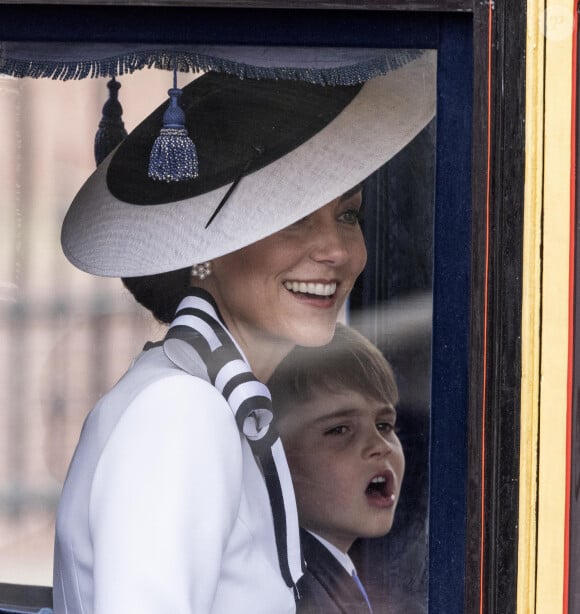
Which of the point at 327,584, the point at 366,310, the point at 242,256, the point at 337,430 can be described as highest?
the point at 242,256

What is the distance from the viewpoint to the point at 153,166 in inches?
A: 82.0

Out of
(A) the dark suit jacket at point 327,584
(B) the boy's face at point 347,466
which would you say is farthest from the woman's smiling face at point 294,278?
(A) the dark suit jacket at point 327,584

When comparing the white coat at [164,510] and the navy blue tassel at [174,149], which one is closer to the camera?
the white coat at [164,510]

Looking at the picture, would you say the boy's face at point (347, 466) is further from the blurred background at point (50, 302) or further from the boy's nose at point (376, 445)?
the blurred background at point (50, 302)

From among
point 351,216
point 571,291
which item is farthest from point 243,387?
point 571,291

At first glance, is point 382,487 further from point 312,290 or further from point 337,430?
point 312,290

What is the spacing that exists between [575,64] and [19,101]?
3.42 ft

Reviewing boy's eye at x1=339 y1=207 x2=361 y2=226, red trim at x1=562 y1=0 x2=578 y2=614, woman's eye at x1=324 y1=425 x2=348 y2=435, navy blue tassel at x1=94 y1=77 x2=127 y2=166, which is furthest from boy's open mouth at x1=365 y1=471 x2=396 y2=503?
navy blue tassel at x1=94 y1=77 x2=127 y2=166

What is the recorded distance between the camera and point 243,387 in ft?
6.77

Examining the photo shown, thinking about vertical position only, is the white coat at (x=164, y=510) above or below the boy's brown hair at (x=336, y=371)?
below

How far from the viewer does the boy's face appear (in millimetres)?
2123

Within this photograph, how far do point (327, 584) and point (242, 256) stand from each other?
653mm

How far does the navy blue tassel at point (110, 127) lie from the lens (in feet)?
6.86

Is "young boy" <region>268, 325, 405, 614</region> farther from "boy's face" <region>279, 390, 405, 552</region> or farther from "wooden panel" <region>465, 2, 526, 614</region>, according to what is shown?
"wooden panel" <region>465, 2, 526, 614</region>
